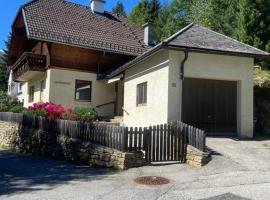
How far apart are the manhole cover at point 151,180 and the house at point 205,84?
536cm

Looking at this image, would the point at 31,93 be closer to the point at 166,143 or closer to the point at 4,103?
the point at 4,103

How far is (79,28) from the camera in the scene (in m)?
26.9

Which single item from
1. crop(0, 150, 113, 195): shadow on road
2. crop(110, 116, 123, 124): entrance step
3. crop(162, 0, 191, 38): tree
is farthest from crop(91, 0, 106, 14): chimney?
crop(0, 150, 113, 195): shadow on road

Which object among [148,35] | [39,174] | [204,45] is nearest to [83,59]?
[148,35]

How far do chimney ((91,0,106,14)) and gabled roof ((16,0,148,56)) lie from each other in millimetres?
449

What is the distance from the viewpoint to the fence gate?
12.2 m

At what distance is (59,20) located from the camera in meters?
27.0

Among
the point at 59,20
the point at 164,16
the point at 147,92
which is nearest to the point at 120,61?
the point at 59,20

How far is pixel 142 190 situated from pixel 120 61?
18940 millimetres

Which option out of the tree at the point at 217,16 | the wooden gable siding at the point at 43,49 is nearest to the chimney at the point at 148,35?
the tree at the point at 217,16

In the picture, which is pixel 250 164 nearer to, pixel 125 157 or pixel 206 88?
pixel 125 157

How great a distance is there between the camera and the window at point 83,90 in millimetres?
25747

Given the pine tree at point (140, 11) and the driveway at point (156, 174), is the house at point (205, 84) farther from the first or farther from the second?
the pine tree at point (140, 11)

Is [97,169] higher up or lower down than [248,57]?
lower down
